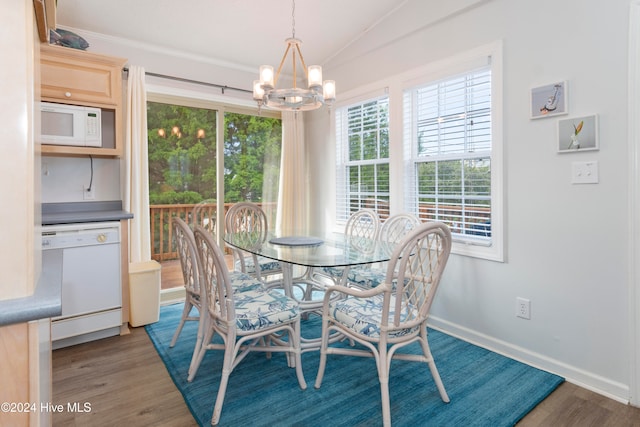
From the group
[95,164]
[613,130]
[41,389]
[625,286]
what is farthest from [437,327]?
[95,164]

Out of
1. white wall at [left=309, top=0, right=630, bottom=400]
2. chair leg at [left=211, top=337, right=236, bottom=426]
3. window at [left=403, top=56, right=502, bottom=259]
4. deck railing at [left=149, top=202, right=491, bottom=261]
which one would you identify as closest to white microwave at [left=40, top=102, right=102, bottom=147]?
deck railing at [left=149, top=202, right=491, bottom=261]

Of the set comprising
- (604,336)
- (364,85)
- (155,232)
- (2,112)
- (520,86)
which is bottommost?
(604,336)

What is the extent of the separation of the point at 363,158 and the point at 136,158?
7.44 ft

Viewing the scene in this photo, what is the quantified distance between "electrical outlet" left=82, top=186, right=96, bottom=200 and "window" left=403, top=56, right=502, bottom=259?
292 cm

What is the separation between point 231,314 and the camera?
1.90 metres

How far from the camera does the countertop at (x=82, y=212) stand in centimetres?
268

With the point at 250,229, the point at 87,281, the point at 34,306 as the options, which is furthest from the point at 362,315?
the point at 87,281

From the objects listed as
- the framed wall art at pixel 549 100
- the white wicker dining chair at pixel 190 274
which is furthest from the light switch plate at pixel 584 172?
the white wicker dining chair at pixel 190 274

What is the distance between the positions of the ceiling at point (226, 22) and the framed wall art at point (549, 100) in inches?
62.1

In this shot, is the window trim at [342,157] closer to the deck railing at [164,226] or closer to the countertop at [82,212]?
the deck railing at [164,226]

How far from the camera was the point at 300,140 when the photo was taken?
458 cm

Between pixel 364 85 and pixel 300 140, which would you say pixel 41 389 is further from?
pixel 300 140

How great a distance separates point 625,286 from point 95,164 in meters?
4.12

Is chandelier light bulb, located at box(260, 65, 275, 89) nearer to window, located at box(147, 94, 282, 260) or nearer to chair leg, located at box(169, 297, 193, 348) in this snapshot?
chair leg, located at box(169, 297, 193, 348)
